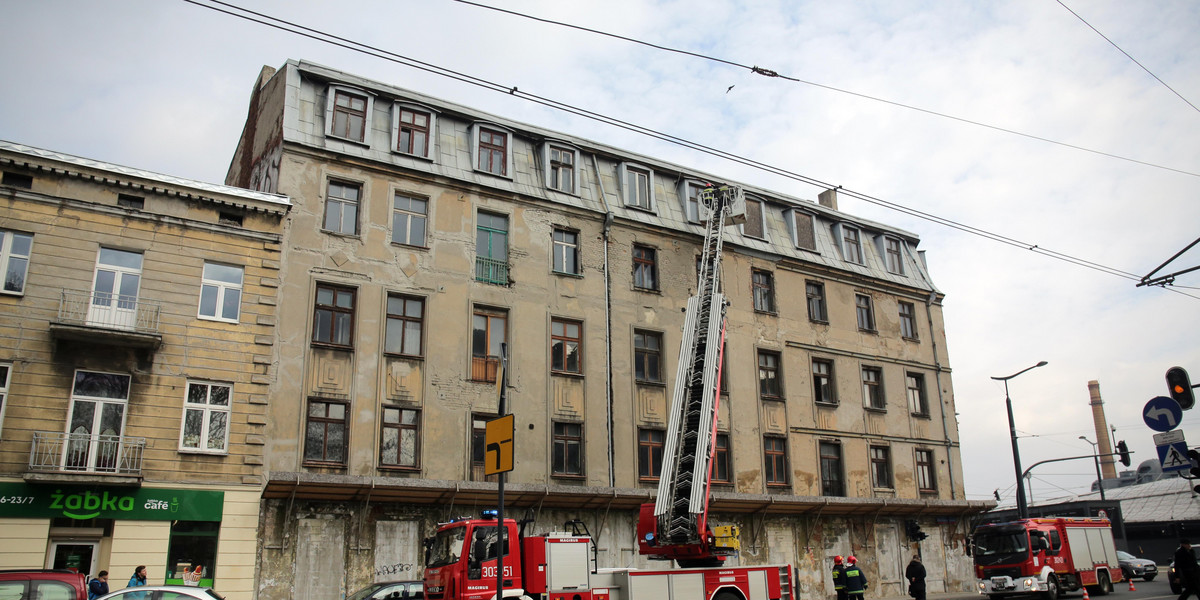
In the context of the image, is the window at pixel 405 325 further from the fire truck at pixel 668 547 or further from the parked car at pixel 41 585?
the parked car at pixel 41 585

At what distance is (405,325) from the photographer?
24562 mm

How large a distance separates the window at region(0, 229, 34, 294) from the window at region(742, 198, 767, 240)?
22.6 m

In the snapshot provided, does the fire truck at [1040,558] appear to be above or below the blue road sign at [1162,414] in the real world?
below

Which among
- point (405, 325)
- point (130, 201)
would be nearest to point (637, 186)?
point (405, 325)

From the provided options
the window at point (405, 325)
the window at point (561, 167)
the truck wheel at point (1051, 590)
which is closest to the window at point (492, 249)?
the window at point (405, 325)

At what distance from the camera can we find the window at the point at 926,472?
34172 millimetres

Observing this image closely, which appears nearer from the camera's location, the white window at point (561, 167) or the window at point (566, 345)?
the window at point (566, 345)

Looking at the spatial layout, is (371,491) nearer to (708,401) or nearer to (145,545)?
(145,545)

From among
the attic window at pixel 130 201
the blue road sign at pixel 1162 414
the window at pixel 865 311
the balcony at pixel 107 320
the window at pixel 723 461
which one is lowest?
the blue road sign at pixel 1162 414

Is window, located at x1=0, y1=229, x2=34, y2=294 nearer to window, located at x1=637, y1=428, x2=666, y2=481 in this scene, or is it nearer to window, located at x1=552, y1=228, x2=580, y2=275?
window, located at x1=552, y1=228, x2=580, y2=275

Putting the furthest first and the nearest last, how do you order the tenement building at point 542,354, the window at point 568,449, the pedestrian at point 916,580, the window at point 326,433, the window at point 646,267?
the window at point 646,267 → the window at point 568,449 → the pedestrian at point 916,580 → the tenement building at point 542,354 → the window at point 326,433

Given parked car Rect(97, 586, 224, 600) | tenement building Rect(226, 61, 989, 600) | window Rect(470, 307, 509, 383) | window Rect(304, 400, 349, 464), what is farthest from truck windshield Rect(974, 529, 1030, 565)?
parked car Rect(97, 586, 224, 600)

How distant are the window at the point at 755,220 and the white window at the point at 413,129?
12.5 metres

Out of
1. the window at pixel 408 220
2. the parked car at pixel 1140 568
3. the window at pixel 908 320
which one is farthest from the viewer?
the parked car at pixel 1140 568
